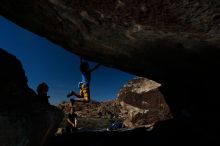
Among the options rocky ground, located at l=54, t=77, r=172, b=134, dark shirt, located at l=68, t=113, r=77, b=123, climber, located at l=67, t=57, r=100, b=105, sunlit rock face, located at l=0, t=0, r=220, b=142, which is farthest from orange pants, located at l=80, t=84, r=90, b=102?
rocky ground, located at l=54, t=77, r=172, b=134

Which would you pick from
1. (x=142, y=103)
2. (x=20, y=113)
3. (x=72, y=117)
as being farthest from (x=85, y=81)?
(x=142, y=103)

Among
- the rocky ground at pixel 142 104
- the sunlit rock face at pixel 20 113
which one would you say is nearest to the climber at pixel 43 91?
the sunlit rock face at pixel 20 113

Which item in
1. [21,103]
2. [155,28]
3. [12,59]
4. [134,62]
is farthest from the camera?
[134,62]

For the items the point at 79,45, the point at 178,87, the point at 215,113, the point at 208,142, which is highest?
the point at 79,45

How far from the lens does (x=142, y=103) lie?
29.4 m

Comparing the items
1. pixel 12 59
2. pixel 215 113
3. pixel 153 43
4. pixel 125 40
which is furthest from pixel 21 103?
pixel 215 113

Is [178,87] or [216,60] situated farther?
[178,87]

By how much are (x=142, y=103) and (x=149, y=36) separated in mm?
18035

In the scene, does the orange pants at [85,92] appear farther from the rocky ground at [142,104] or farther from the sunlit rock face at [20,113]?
the rocky ground at [142,104]

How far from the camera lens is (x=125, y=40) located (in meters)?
13.0

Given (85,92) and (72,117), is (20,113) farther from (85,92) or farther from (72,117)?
(72,117)

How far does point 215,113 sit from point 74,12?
10656 millimetres

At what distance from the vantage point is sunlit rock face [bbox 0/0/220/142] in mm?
9852

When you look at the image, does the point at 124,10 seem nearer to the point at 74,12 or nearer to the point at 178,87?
the point at 74,12
